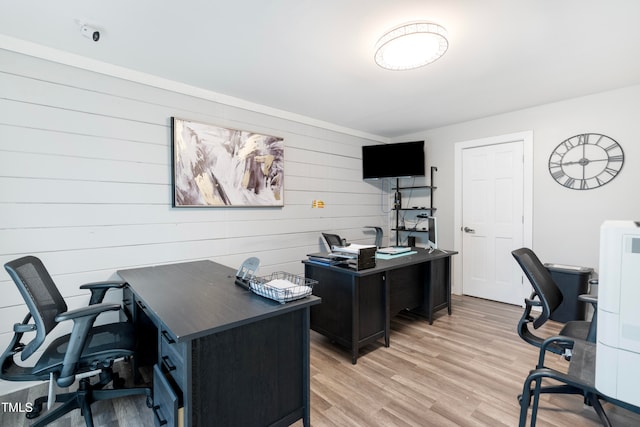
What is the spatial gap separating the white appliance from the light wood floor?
43.8 inches

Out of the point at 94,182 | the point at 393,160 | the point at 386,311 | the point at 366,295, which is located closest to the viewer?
the point at 94,182

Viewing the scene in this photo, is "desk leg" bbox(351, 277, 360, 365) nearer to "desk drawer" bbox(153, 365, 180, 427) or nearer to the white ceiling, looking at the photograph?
"desk drawer" bbox(153, 365, 180, 427)

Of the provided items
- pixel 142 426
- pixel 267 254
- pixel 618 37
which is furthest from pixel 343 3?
pixel 142 426

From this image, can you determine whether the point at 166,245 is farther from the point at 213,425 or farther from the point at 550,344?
the point at 550,344

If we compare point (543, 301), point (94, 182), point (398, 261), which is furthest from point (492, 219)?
point (94, 182)

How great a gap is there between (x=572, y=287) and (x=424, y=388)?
2.27 meters

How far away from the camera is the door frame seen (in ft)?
12.1

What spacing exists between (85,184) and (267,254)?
186cm

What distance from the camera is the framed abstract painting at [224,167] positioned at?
2.80m

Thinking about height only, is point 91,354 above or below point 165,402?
above

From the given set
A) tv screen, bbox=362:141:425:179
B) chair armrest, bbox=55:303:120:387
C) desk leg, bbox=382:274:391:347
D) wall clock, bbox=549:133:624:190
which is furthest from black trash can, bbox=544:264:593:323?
chair armrest, bbox=55:303:120:387

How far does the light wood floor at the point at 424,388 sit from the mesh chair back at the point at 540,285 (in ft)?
1.93

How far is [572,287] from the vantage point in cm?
316

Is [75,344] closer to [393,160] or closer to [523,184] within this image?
[393,160]
